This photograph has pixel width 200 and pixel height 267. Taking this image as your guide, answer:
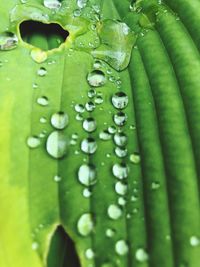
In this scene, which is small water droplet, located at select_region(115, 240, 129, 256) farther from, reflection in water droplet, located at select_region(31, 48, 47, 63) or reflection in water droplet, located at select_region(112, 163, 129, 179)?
reflection in water droplet, located at select_region(31, 48, 47, 63)

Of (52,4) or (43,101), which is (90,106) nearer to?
(43,101)

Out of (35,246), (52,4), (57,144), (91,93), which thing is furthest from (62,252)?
(52,4)

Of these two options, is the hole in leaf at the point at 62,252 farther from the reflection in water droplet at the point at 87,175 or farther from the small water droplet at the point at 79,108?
the small water droplet at the point at 79,108

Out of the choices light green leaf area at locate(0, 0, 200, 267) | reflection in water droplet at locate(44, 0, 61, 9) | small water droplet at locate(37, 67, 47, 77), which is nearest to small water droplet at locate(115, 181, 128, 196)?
light green leaf area at locate(0, 0, 200, 267)

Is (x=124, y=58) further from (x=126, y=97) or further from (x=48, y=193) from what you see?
(x=48, y=193)

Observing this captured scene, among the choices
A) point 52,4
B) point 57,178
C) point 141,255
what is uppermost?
point 52,4

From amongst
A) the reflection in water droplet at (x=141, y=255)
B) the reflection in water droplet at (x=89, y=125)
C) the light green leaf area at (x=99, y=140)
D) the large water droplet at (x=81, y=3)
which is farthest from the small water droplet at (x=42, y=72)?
Result: the reflection in water droplet at (x=141, y=255)
